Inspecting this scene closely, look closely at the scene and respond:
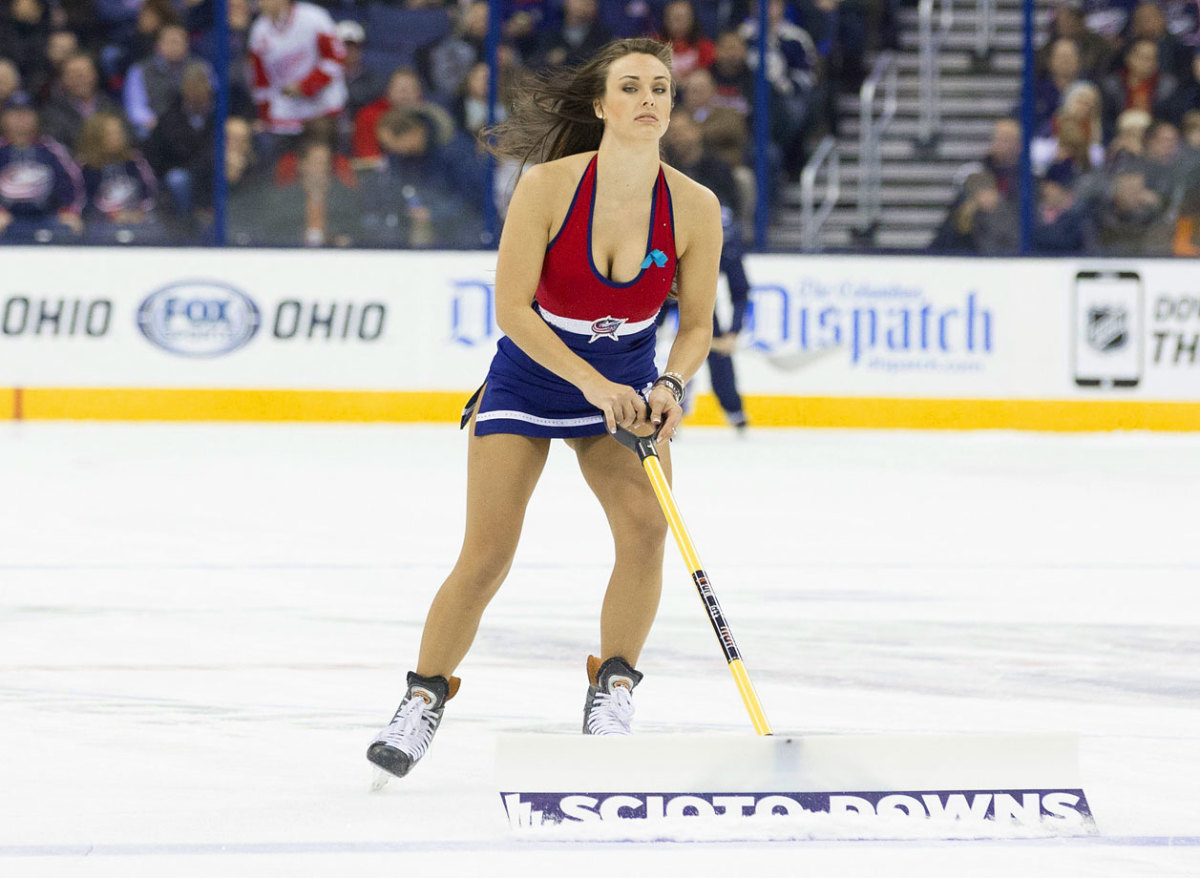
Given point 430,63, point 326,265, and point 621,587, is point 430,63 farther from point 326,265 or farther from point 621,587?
point 621,587

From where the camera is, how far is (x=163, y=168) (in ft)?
38.3

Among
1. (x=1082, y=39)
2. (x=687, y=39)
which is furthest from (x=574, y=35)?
(x=1082, y=39)

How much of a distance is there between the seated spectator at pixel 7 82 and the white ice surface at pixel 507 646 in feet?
10.1

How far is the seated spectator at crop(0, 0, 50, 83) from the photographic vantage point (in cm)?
1193

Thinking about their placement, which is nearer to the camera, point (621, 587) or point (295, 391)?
point (621, 587)

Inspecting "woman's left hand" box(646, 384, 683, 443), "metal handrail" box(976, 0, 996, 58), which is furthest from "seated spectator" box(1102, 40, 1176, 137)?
"woman's left hand" box(646, 384, 683, 443)

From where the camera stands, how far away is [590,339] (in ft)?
11.8

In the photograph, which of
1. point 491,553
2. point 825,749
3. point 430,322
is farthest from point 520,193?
point 430,322

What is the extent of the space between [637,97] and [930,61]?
958cm

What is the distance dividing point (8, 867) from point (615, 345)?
1404 millimetres

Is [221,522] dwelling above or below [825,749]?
below

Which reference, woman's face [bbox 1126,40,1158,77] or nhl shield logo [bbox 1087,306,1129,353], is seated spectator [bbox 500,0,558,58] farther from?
nhl shield logo [bbox 1087,306,1129,353]

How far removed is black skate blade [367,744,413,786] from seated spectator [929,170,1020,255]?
892 cm

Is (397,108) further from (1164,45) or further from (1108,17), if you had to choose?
(1164,45)
